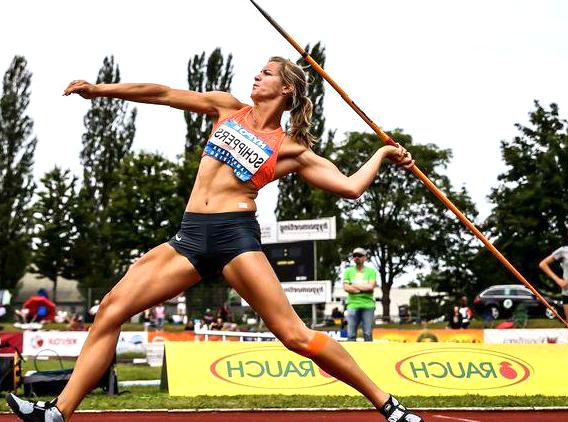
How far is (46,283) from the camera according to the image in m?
114

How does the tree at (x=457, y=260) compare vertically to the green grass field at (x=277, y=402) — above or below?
above

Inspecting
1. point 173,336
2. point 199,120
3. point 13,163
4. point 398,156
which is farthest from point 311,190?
point 398,156

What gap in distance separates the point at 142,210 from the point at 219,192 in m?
54.6

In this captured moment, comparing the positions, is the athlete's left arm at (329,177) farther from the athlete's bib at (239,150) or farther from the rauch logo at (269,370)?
the rauch logo at (269,370)

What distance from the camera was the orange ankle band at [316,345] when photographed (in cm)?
584

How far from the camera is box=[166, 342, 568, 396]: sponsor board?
11320 mm

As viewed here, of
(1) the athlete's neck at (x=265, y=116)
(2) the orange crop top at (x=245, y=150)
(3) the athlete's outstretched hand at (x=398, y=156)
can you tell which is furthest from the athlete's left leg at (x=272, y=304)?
(3) the athlete's outstretched hand at (x=398, y=156)

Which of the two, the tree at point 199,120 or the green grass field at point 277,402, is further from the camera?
the tree at point 199,120

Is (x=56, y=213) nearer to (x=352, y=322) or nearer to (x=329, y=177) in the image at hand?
(x=352, y=322)

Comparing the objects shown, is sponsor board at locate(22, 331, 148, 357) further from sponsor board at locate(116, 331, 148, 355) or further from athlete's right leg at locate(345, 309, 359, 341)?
athlete's right leg at locate(345, 309, 359, 341)

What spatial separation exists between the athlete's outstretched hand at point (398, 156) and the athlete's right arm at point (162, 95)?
961 mm

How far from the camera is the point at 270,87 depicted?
6.12 metres

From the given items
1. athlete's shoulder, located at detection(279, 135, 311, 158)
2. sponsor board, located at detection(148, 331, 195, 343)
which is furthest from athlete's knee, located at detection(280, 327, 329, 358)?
sponsor board, located at detection(148, 331, 195, 343)

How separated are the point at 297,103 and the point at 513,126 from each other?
5691 centimetres
